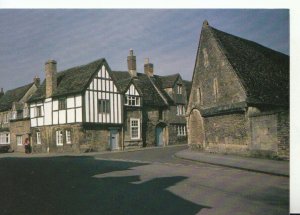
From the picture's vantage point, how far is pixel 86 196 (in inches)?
270

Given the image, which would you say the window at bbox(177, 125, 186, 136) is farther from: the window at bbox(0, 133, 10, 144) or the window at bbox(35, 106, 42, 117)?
the window at bbox(0, 133, 10, 144)

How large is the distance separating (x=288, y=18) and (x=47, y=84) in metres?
15.2

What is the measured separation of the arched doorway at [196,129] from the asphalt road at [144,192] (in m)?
5.84

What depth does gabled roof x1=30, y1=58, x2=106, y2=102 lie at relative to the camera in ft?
60.5

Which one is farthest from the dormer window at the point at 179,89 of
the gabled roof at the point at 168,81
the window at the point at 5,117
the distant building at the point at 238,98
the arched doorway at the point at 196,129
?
the window at the point at 5,117

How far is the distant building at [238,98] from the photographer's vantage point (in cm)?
1074

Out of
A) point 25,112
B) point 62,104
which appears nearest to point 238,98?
point 62,104

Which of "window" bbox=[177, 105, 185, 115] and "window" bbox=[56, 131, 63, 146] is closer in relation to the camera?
"window" bbox=[56, 131, 63, 146]

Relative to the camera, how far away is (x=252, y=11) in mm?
8586

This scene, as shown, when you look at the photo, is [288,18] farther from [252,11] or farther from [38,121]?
[38,121]

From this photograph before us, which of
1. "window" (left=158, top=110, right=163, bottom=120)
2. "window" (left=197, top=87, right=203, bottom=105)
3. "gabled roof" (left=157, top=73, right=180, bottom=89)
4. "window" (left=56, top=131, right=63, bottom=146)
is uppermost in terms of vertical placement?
"gabled roof" (left=157, top=73, right=180, bottom=89)

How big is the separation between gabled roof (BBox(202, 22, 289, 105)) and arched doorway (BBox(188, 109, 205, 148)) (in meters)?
3.43

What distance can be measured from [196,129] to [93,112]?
594cm

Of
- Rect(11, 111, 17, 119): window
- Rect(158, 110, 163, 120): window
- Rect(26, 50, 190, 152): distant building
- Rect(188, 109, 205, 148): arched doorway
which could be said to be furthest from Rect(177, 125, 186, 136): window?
Rect(11, 111, 17, 119): window
